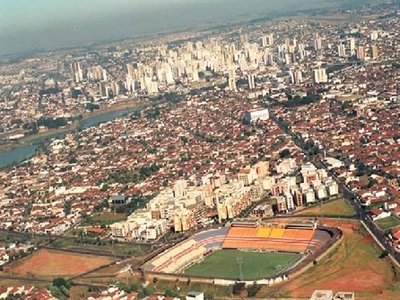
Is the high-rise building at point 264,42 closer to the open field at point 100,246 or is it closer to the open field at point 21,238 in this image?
the open field at point 21,238

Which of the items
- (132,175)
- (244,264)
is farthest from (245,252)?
(132,175)

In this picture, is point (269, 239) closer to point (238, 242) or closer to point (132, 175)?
point (238, 242)

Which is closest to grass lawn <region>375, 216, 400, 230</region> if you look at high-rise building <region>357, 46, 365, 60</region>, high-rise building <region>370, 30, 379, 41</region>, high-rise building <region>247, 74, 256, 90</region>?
high-rise building <region>247, 74, 256, 90</region>

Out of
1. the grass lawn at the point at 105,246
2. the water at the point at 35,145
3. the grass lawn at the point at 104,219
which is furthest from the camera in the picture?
the water at the point at 35,145

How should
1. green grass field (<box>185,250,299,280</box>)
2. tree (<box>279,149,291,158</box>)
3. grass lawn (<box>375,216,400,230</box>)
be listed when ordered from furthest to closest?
tree (<box>279,149,291,158</box>) < grass lawn (<box>375,216,400,230</box>) < green grass field (<box>185,250,299,280</box>)

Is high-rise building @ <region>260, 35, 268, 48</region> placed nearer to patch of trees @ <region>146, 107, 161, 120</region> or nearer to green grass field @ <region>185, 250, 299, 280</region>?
patch of trees @ <region>146, 107, 161, 120</region>

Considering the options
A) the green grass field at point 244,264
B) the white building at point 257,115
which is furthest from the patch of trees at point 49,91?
the green grass field at point 244,264
